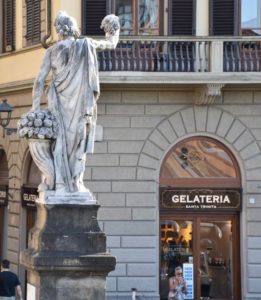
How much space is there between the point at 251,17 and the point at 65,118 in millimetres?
12210

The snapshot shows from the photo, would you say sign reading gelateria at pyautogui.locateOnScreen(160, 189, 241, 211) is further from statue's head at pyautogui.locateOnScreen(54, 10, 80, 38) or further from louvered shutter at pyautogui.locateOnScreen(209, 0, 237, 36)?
statue's head at pyautogui.locateOnScreen(54, 10, 80, 38)

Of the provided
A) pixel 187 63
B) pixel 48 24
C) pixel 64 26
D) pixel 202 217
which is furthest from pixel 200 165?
pixel 64 26

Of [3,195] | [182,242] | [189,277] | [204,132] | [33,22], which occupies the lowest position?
[189,277]

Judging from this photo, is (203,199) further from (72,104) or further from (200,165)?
(72,104)

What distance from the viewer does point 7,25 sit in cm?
2748

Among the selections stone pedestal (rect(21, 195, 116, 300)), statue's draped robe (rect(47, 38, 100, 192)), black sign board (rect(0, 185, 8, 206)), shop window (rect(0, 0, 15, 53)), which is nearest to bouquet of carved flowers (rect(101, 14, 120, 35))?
statue's draped robe (rect(47, 38, 100, 192))

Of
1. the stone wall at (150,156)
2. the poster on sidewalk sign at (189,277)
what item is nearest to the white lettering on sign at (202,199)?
the stone wall at (150,156)

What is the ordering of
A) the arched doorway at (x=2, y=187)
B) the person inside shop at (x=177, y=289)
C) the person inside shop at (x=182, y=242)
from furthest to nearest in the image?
the arched doorway at (x=2, y=187) < the person inside shop at (x=182, y=242) < the person inside shop at (x=177, y=289)

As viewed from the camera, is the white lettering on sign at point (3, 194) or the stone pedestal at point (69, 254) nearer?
the stone pedestal at point (69, 254)

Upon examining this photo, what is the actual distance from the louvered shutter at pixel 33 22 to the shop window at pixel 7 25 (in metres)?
1.14

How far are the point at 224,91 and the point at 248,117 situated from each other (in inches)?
29.6

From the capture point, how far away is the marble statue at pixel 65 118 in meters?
11.6

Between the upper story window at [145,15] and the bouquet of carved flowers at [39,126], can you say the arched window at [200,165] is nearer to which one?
the upper story window at [145,15]

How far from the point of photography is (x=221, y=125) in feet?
74.5
